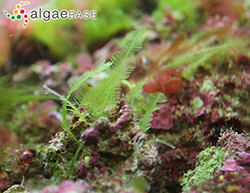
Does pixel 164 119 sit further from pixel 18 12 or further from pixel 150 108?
pixel 18 12

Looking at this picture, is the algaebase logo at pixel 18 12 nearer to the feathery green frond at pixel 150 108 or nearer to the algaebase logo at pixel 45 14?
the algaebase logo at pixel 45 14

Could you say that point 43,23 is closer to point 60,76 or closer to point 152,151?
point 60,76

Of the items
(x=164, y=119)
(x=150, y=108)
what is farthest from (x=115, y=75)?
(x=164, y=119)

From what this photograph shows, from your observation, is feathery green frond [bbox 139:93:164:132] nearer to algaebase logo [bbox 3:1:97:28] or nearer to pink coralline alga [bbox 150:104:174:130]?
pink coralline alga [bbox 150:104:174:130]

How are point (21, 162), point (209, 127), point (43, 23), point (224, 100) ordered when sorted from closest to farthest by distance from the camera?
point (21, 162) < point (209, 127) < point (224, 100) < point (43, 23)

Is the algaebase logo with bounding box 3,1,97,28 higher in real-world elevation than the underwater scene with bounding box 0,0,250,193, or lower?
higher

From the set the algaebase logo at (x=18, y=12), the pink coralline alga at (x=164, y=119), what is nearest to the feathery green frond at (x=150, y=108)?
the pink coralline alga at (x=164, y=119)

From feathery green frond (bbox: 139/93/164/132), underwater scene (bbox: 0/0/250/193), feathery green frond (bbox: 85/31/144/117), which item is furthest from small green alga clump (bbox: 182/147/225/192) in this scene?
feathery green frond (bbox: 85/31/144/117)

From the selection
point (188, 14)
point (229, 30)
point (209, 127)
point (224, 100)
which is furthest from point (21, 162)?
point (188, 14)
